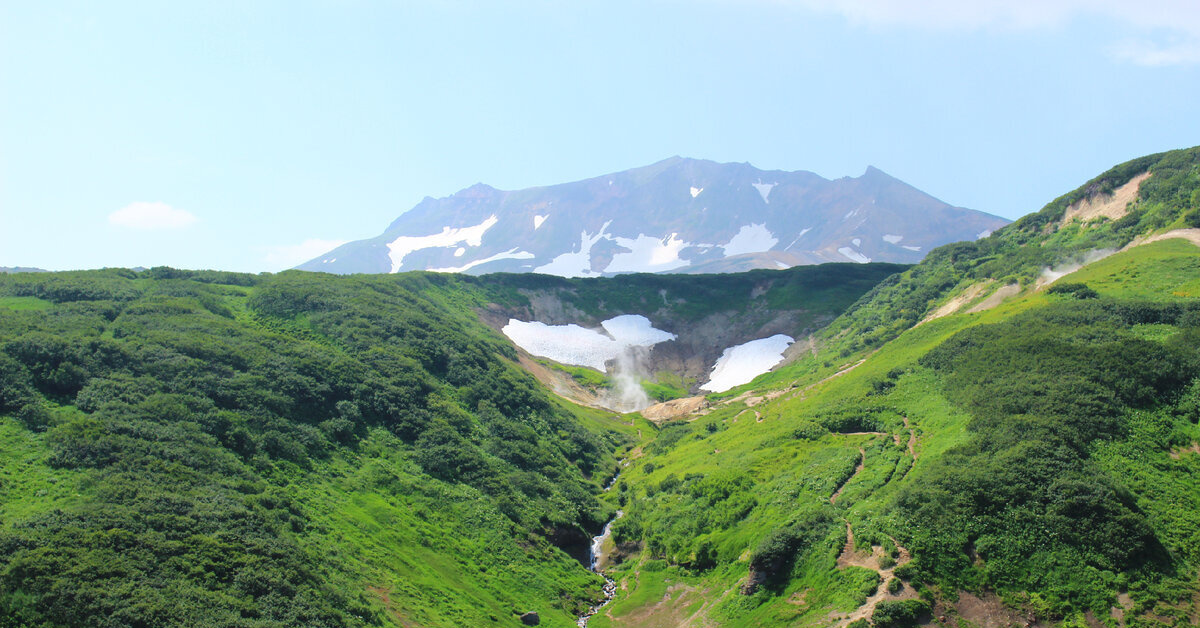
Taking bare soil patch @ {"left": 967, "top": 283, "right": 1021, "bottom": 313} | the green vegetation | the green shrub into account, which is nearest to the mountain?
the green shrub

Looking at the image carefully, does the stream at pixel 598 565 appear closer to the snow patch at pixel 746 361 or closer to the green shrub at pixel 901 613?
the green shrub at pixel 901 613

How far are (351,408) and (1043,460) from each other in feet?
142

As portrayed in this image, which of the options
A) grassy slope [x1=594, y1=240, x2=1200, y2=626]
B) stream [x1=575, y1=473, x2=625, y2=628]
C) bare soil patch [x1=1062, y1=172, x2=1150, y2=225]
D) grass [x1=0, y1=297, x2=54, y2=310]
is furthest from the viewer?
bare soil patch [x1=1062, y1=172, x2=1150, y2=225]

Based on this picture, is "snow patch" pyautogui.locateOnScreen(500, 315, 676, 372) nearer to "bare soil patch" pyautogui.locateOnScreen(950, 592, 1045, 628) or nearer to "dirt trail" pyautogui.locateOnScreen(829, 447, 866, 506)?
"dirt trail" pyautogui.locateOnScreen(829, 447, 866, 506)

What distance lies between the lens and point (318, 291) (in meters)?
76.1

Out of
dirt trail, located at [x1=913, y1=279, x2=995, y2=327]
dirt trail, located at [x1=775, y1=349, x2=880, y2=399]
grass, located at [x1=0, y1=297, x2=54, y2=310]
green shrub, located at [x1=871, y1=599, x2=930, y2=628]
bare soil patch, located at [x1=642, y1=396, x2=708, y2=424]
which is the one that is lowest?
bare soil patch, located at [x1=642, y1=396, x2=708, y2=424]

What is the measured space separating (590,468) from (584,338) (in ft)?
169

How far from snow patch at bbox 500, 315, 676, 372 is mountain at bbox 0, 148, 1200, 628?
2720 cm

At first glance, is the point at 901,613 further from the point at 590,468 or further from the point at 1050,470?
the point at 590,468

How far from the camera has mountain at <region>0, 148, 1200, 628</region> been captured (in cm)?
2703

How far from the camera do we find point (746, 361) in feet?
339

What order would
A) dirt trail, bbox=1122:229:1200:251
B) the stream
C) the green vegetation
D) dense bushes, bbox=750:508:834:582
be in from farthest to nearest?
the green vegetation
dirt trail, bbox=1122:229:1200:251
the stream
dense bushes, bbox=750:508:834:582

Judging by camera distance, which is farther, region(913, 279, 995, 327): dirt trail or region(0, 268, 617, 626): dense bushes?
region(913, 279, 995, 327): dirt trail

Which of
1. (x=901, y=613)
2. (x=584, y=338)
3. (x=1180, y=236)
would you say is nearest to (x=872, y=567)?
(x=901, y=613)
